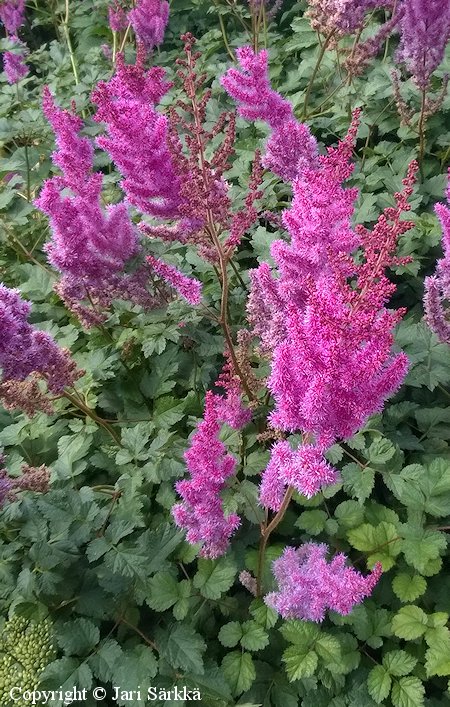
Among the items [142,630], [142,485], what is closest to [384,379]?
[142,485]

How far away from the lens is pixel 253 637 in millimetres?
1596

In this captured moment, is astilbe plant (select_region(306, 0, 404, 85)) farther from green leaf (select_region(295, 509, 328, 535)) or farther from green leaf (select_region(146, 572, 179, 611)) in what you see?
green leaf (select_region(146, 572, 179, 611))

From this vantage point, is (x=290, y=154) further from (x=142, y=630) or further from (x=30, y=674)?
(x=30, y=674)

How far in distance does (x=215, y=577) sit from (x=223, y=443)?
381 mm

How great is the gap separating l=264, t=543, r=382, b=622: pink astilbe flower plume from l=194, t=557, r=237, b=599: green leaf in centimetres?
13

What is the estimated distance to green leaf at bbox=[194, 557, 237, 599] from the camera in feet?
5.38

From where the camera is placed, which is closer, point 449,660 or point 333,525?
point 449,660

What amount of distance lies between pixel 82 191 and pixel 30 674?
4.62ft

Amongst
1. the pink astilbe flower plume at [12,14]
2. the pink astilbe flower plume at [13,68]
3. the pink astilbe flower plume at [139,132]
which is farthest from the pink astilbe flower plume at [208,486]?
the pink astilbe flower plume at [12,14]

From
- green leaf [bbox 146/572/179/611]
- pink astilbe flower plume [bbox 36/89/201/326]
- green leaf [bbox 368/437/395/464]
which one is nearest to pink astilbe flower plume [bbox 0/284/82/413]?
pink astilbe flower plume [bbox 36/89/201/326]

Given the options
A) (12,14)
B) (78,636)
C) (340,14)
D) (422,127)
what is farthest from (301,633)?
(12,14)

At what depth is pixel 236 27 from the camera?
167 inches

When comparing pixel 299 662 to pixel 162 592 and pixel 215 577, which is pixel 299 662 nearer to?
pixel 215 577

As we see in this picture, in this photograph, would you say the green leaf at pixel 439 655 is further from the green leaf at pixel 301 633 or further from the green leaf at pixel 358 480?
the green leaf at pixel 358 480
